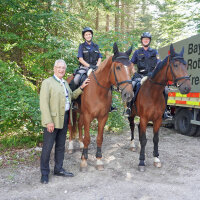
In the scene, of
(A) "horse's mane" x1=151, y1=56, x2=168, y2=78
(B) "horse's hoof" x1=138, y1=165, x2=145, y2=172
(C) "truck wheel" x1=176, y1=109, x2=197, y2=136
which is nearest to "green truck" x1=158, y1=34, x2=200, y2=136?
(C) "truck wheel" x1=176, y1=109, x2=197, y2=136

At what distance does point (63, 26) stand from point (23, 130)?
389 centimetres

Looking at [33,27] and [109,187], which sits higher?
[33,27]

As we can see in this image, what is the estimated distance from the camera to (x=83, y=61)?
5121mm

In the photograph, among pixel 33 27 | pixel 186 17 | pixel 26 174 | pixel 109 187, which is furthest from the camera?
pixel 186 17

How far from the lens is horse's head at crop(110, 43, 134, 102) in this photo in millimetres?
3672

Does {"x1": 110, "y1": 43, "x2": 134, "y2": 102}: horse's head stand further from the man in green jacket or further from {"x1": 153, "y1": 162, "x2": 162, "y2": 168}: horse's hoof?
{"x1": 153, "y1": 162, "x2": 162, "y2": 168}: horse's hoof

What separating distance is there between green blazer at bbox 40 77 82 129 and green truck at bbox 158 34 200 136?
5302 mm

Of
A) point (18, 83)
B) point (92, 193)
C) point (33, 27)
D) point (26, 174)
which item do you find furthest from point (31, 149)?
point (33, 27)

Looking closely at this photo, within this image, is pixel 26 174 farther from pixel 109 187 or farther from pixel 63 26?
pixel 63 26

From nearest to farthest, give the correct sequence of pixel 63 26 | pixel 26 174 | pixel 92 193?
pixel 92 193, pixel 26 174, pixel 63 26

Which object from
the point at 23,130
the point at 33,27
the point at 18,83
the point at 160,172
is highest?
the point at 33,27

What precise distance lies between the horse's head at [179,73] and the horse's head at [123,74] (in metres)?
1.00

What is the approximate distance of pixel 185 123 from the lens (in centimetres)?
891

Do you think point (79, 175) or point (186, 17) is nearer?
point (79, 175)
